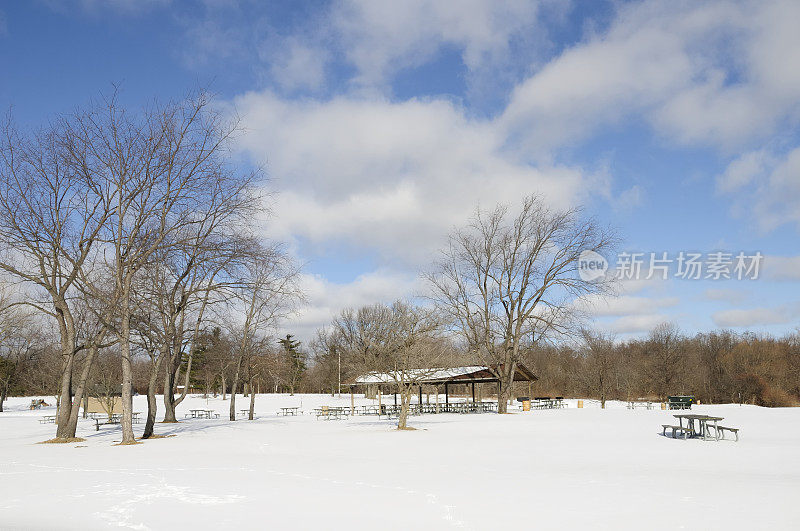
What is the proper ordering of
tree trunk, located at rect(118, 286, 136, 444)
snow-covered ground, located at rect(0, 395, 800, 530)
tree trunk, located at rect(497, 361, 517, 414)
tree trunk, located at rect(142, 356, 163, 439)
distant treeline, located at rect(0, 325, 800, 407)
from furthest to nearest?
distant treeline, located at rect(0, 325, 800, 407) < tree trunk, located at rect(497, 361, 517, 414) < tree trunk, located at rect(142, 356, 163, 439) < tree trunk, located at rect(118, 286, 136, 444) < snow-covered ground, located at rect(0, 395, 800, 530)

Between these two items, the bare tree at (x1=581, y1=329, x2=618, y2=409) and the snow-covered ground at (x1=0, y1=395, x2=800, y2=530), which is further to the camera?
the bare tree at (x1=581, y1=329, x2=618, y2=409)

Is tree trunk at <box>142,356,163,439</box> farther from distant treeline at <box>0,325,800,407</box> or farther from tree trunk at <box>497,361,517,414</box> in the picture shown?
tree trunk at <box>497,361,517,414</box>

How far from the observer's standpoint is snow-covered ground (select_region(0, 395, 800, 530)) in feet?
25.2

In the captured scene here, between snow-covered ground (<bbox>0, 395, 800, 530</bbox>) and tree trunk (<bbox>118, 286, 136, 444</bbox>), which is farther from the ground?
tree trunk (<bbox>118, 286, 136, 444</bbox>)

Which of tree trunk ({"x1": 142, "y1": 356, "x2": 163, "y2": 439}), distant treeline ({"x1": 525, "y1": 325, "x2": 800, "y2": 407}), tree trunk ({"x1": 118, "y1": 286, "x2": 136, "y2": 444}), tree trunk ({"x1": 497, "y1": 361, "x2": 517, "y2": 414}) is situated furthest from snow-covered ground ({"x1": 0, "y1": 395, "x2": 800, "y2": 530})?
distant treeline ({"x1": 525, "y1": 325, "x2": 800, "y2": 407})

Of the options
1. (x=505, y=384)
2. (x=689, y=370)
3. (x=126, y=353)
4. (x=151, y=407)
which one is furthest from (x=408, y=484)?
(x=689, y=370)

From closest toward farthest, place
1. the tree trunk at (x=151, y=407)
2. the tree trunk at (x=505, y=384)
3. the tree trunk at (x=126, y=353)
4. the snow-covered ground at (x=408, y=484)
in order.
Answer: the snow-covered ground at (x=408, y=484), the tree trunk at (x=126, y=353), the tree trunk at (x=151, y=407), the tree trunk at (x=505, y=384)

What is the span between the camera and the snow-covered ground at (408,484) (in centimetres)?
767

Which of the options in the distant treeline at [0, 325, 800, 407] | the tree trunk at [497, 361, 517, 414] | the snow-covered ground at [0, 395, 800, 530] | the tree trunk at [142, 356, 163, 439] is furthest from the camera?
the distant treeline at [0, 325, 800, 407]

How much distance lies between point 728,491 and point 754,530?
287 centimetres

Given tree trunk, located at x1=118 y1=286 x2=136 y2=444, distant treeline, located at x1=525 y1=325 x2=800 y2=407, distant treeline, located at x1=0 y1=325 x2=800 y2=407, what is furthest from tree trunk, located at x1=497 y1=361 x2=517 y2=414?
tree trunk, located at x1=118 y1=286 x2=136 y2=444

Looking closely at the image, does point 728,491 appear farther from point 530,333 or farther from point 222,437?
point 530,333

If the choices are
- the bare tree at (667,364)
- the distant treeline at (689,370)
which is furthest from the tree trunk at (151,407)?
the bare tree at (667,364)

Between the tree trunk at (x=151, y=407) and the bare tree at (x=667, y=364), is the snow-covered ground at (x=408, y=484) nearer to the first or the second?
the tree trunk at (x=151, y=407)
